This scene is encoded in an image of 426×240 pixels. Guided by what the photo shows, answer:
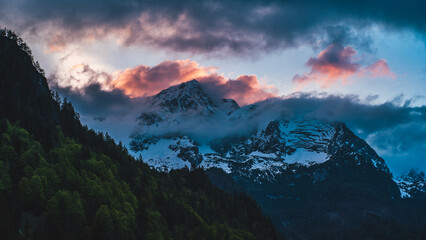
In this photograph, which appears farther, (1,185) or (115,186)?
(115,186)

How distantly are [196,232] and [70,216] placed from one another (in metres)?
61.3

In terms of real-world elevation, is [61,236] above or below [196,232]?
below

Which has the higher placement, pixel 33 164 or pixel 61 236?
pixel 33 164

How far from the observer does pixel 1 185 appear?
15725cm

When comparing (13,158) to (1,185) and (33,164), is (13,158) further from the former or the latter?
(1,185)

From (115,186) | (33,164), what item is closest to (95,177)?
(115,186)

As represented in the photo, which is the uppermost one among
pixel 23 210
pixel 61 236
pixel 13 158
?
pixel 13 158

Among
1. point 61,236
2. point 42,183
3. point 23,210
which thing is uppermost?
point 42,183

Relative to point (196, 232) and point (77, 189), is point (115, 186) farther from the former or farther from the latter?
point (196, 232)

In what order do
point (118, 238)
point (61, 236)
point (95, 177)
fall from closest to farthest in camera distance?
point (61, 236) < point (118, 238) < point (95, 177)

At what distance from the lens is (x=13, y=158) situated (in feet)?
586

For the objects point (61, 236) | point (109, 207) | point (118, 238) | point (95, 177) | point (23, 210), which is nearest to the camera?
point (61, 236)

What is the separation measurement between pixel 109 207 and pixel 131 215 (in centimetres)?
825

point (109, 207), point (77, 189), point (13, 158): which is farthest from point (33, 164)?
point (109, 207)
